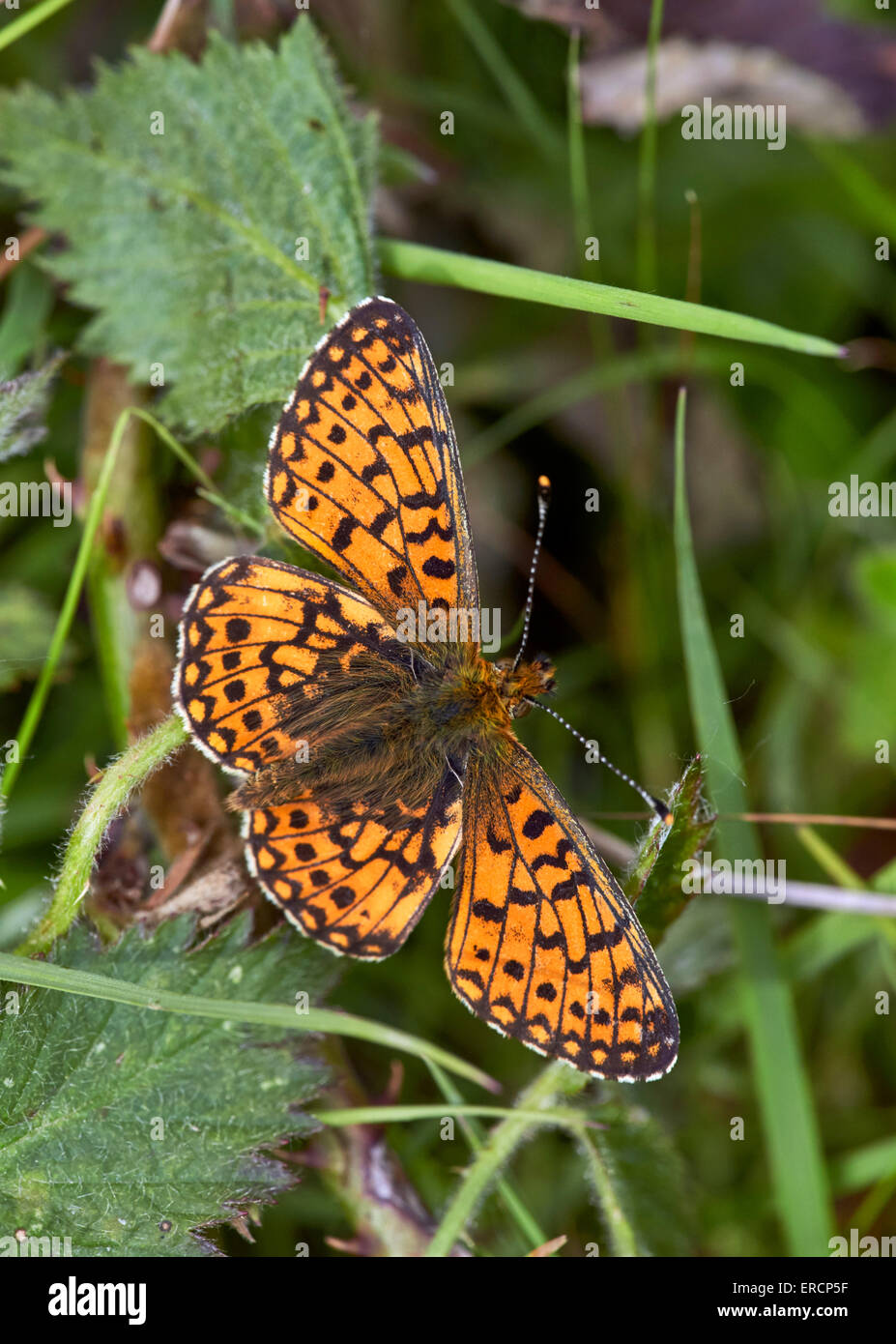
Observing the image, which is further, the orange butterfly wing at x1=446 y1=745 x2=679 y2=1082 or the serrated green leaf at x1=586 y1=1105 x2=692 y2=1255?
the serrated green leaf at x1=586 y1=1105 x2=692 y2=1255

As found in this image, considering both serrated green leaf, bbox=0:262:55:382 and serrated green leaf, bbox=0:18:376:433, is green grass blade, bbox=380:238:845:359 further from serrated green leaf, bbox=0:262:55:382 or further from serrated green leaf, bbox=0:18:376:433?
serrated green leaf, bbox=0:262:55:382

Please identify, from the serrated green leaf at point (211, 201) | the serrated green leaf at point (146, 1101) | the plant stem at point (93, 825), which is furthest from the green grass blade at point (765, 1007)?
the plant stem at point (93, 825)

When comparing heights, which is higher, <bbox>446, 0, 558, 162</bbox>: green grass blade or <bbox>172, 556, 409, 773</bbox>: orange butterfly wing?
<bbox>446, 0, 558, 162</bbox>: green grass blade

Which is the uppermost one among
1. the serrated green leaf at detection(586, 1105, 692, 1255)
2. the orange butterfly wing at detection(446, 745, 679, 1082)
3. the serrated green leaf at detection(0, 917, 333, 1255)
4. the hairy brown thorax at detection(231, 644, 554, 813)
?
the hairy brown thorax at detection(231, 644, 554, 813)

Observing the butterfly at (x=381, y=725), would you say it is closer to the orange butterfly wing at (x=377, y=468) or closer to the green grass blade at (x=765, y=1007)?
the orange butterfly wing at (x=377, y=468)

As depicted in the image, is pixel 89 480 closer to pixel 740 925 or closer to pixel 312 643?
pixel 312 643

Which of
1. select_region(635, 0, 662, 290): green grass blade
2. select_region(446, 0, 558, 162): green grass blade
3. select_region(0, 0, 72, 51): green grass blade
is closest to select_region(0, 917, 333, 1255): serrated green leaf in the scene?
select_region(0, 0, 72, 51): green grass blade
